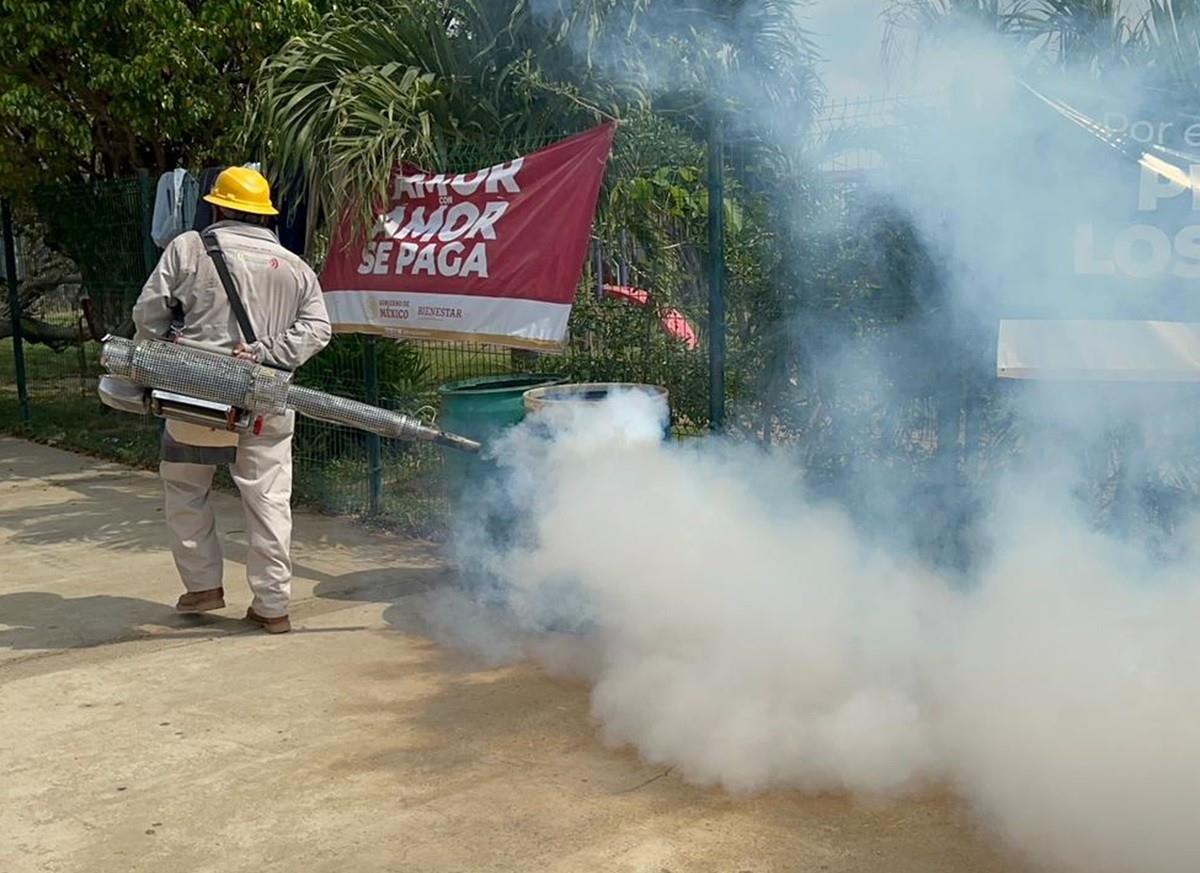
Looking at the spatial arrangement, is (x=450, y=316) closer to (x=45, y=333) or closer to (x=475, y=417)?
(x=475, y=417)

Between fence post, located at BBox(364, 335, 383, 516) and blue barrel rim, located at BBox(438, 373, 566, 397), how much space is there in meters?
1.22

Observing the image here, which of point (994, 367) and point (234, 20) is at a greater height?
point (234, 20)

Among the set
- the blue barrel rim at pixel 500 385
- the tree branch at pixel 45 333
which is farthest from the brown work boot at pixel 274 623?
the tree branch at pixel 45 333

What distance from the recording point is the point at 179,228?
7.24m

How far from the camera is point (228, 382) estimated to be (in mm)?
4434

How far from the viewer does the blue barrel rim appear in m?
5.05

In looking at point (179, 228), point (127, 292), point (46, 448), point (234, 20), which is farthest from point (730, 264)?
point (46, 448)

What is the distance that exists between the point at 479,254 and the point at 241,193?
1.17 m

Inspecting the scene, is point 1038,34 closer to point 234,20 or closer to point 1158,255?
point 1158,255

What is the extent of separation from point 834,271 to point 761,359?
52 centimetres

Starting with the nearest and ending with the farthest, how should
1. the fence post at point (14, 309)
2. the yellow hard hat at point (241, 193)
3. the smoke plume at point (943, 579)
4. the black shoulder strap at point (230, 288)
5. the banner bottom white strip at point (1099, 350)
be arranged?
the smoke plume at point (943, 579)
the banner bottom white strip at point (1099, 350)
the black shoulder strap at point (230, 288)
the yellow hard hat at point (241, 193)
the fence post at point (14, 309)

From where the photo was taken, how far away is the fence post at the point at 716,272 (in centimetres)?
502

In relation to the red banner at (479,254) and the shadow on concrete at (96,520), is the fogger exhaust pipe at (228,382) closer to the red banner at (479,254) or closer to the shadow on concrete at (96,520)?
the red banner at (479,254)

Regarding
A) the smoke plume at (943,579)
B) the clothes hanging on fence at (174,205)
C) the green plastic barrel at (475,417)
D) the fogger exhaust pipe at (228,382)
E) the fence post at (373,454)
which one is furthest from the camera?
the clothes hanging on fence at (174,205)
